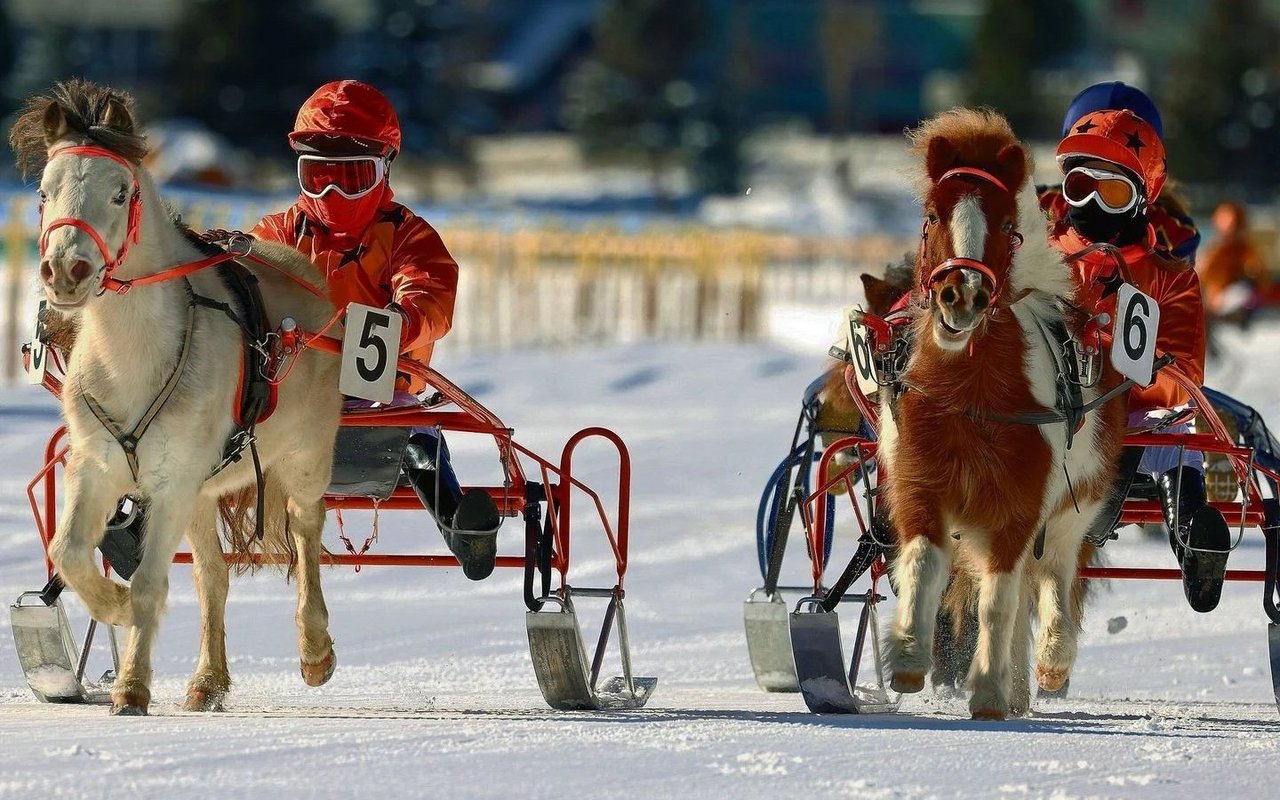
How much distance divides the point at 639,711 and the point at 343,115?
214cm

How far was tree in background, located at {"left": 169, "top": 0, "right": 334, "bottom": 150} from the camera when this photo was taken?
52.1 metres

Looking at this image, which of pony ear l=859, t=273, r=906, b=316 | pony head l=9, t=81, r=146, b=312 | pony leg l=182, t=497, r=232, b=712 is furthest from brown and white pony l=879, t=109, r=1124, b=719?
pony head l=9, t=81, r=146, b=312

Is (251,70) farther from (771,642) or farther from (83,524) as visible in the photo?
(83,524)

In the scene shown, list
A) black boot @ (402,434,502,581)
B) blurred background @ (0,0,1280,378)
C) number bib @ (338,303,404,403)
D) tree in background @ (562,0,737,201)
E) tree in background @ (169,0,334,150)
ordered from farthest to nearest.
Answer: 1. tree in background @ (562,0,737,201)
2. tree in background @ (169,0,334,150)
3. blurred background @ (0,0,1280,378)
4. black boot @ (402,434,502,581)
5. number bib @ (338,303,404,403)

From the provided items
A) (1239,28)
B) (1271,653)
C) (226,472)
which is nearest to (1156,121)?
(1271,653)

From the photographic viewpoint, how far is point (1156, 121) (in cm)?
782

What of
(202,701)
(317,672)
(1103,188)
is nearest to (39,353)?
(202,701)

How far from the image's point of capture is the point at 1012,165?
244 inches

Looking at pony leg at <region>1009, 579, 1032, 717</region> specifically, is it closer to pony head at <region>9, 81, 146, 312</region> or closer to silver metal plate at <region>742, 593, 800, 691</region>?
silver metal plate at <region>742, 593, 800, 691</region>

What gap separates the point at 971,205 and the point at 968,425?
2.15ft

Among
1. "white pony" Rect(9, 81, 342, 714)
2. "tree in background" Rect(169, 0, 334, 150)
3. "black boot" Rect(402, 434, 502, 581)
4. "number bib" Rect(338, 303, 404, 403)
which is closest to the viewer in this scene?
"white pony" Rect(9, 81, 342, 714)

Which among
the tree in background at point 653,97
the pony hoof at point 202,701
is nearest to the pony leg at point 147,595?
the pony hoof at point 202,701

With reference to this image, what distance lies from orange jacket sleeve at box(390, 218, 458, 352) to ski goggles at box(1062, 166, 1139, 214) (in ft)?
6.96

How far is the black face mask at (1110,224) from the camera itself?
7504 mm
